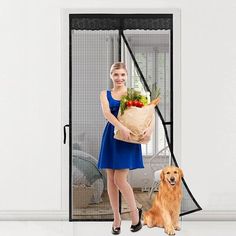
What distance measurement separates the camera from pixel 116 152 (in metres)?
5.29

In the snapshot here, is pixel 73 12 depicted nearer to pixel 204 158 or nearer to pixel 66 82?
pixel 66 82

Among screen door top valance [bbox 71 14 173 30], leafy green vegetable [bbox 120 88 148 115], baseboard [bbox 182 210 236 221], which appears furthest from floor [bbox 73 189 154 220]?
screen door top valance [bbox 71 14 173 30]

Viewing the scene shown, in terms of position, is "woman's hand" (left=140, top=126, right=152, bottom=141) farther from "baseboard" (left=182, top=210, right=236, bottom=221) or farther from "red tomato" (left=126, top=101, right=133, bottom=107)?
"baseboard" (left=182, top=210, right=236, bottom=221)

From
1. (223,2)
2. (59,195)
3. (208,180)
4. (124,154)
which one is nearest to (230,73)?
(223,2)

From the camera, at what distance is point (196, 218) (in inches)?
238

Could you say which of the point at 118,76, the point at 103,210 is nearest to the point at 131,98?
the point at 118,76

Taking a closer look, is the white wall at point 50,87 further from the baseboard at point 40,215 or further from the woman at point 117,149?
the woman at point 117,149

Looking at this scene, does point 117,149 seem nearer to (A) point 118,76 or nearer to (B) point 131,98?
(B) point 131,98

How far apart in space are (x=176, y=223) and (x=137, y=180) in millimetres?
699

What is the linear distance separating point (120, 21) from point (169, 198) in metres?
1.77

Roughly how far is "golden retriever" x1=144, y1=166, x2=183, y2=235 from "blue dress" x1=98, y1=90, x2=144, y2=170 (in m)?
0.25

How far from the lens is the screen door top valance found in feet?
19.4

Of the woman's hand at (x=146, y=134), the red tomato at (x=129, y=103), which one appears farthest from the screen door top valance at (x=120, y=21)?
the woman's hand at (x=146, y=134)

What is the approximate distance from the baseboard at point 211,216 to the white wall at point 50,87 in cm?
34
